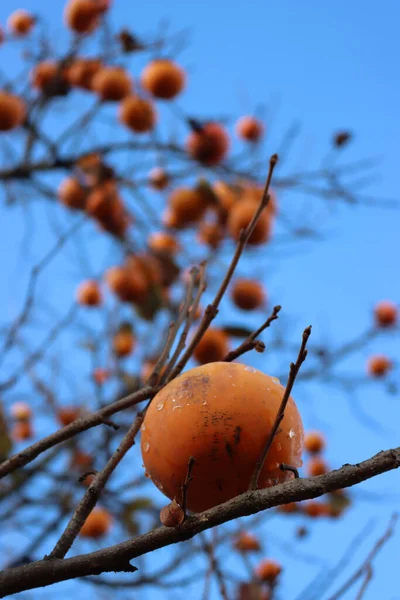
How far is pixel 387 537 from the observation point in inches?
40.4

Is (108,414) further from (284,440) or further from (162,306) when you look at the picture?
(162,306)

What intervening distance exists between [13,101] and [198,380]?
256 centimetres

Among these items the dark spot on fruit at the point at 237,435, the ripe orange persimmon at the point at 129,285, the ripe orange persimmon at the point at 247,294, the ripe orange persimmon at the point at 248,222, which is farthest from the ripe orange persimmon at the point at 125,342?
the dark spot on fruit at the point at 237,435

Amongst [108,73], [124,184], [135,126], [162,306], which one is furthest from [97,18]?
[162,306]

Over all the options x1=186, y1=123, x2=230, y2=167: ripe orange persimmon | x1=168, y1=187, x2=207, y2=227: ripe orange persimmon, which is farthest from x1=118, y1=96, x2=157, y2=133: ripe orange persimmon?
Result: x1=168, y1=187, x2=207, y2=227: ripe orange persimmon

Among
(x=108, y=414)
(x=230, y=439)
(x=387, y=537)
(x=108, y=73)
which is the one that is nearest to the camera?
(x=230, y=439)

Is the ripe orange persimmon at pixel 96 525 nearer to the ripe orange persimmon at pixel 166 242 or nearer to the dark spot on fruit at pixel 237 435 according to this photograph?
the ripe orange persimmon at pixel 166 242

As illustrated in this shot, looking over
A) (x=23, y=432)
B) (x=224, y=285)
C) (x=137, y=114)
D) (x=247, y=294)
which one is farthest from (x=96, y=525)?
(x=224, y=285)

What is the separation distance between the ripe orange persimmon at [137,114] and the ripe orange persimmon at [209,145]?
0.80 ft

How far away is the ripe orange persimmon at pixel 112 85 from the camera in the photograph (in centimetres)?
305

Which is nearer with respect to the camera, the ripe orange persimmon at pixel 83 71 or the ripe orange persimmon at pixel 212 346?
the ripe orange persimmon at pixel 212 346

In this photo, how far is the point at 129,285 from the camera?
118 inches

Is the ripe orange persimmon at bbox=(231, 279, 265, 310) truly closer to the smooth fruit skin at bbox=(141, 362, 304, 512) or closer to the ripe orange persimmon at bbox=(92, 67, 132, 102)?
the ripe orange persimmon at bbox=(92, 67, 132, 102)

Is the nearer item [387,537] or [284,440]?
[284,440]
